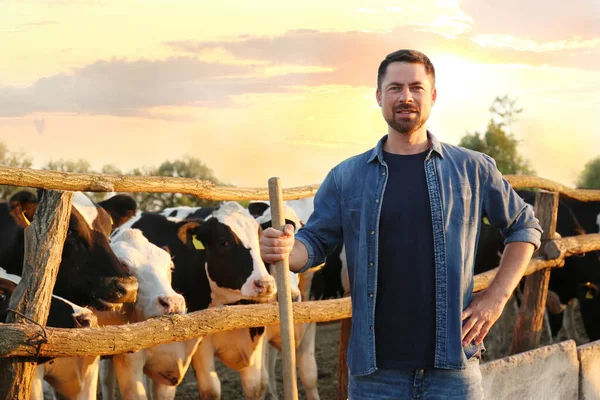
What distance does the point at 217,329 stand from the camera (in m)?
4.99

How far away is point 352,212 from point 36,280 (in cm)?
177

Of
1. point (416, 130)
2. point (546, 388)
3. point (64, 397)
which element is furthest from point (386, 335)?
point (546, 388)

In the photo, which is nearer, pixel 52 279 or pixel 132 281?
pixel 52 279

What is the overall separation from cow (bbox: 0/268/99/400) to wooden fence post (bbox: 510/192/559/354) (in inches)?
153

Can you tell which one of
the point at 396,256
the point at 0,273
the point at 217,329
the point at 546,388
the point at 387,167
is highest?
the point at 387,167

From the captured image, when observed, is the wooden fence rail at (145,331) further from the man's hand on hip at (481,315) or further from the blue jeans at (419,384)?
the man's hand on hip at (481,315)

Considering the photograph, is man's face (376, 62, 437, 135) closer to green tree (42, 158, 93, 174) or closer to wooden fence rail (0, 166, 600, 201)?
wooden fence rail (0, 166, 600, 201)

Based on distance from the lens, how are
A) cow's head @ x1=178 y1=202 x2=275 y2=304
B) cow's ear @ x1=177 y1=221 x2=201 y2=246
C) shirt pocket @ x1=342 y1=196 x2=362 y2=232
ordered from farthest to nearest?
1. cow's ear @ x1=177 y1=221 x2=201 y2=246
2. cow's head @ x1=178 y1=202 x2=275 y2=304
3. shirt pocket @ x1=342 y1=196 x2=362 y2=232

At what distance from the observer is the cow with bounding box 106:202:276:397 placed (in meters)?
6.53

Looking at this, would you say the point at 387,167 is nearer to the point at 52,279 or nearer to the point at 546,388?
the point at 52,279

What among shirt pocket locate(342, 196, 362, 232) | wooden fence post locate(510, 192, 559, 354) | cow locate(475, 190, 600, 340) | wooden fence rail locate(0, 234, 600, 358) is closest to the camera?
shirt pocket locate(342, 196, 362, 232)

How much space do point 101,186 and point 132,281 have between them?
0.97 m

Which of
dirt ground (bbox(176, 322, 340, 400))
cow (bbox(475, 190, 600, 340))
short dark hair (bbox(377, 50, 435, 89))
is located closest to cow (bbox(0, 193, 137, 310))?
short dark hair (bbox(377, 50, 435, 89))

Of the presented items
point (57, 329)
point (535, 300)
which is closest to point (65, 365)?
point (57, 329)
